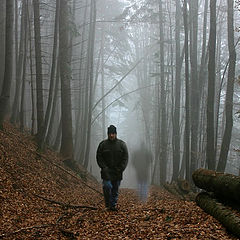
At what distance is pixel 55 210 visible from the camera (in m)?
8.85

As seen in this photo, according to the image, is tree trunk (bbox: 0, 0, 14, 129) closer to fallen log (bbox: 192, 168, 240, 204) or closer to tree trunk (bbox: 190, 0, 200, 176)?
fallen log (bbox: 192, 168, 240, 204)

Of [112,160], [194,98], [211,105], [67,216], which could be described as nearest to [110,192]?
[112,160]

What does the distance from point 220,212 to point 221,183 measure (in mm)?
711

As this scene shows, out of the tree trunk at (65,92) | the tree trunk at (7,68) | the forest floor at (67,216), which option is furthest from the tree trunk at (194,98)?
the tree trunk at (7,68)

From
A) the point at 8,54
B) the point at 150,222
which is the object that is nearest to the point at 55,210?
the point at 150,222

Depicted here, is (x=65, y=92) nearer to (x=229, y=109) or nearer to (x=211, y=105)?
(x=211, y=105)

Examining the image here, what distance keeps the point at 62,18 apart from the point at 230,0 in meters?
7.24

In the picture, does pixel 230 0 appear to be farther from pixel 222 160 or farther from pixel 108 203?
pixel 108 203

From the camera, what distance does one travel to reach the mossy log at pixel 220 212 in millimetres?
5590

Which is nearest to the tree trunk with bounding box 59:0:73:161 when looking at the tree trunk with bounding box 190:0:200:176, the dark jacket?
the tree trunk with bounding box 190:0:200:176

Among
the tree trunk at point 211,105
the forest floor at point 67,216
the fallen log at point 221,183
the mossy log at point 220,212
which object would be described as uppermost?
the tree trunk at point 211,105

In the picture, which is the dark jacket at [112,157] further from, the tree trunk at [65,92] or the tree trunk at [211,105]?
the tree trunk at [65,92]

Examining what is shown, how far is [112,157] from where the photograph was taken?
8.52 meters

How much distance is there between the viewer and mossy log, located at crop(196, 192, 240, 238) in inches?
220
